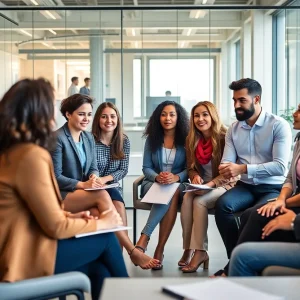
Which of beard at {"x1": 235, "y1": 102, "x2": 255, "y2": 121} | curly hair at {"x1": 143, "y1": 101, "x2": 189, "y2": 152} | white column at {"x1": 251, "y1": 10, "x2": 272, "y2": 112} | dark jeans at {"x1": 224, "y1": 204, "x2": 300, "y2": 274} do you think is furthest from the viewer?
A: white column at {"x1": 251, "y1": 10, "x2": 272, "y2": 112}

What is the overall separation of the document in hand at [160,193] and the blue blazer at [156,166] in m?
0.10

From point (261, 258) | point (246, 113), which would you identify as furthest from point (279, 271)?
point (246, 113)

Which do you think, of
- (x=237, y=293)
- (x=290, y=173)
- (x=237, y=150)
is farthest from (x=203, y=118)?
(x=237, y=293)

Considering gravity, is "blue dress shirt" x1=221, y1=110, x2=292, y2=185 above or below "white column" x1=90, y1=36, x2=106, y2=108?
below

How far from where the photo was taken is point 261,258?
245 centimetres

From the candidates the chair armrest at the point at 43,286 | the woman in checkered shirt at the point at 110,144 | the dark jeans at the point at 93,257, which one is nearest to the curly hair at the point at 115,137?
the woman in checkered shirt at the point at 110,144

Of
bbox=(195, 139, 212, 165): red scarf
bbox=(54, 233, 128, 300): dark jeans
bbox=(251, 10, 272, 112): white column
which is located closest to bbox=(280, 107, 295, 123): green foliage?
bbox=(251, 10, 272, 112): white column

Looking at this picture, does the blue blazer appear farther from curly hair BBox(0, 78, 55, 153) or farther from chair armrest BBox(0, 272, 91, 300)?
chair armrest BBox(0, 272, 91, 300)

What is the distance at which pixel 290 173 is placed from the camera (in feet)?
11.9

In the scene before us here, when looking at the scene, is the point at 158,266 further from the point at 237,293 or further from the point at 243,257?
the point at 237,293

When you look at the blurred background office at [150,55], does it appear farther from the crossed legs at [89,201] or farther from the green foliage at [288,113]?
A: the crossed legs at [89,201]

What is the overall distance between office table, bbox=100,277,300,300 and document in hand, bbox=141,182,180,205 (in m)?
2.32

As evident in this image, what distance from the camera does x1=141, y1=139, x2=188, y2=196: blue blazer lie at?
14.9ft

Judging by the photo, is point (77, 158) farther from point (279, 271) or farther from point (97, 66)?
point (97, 66)
